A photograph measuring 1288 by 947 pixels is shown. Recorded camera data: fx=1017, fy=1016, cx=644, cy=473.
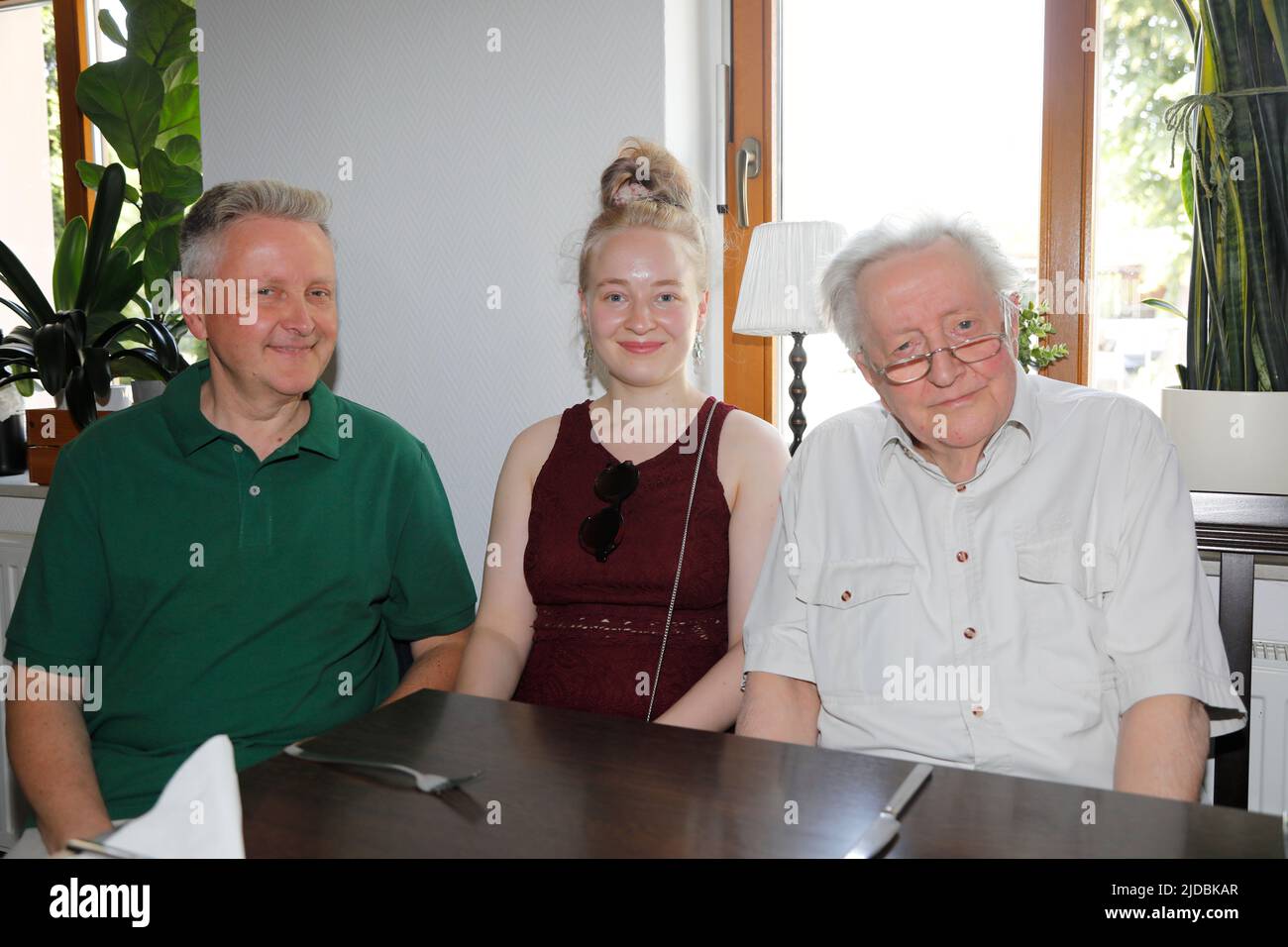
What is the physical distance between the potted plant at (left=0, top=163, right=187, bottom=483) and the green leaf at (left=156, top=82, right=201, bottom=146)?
14.9 inches

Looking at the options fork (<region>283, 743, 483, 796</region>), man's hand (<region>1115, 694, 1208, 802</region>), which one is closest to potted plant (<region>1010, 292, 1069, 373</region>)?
man's hand (<region>1115, 694, 1208, 802</region>)

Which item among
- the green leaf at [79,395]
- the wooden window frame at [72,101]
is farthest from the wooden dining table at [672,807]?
the wooden window frame at [72,101]

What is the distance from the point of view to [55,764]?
136 centimetres

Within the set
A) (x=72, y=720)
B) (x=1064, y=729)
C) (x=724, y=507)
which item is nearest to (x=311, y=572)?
(x=72, y=720)

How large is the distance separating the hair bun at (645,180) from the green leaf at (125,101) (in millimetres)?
1690

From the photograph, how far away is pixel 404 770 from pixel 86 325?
212 cm

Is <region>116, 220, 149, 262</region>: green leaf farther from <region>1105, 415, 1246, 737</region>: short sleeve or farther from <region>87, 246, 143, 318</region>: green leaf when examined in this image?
<region>1105, 415, 1246, 737</region>: short sleeve

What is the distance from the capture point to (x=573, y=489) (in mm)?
1775

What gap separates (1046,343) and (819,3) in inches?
35.9

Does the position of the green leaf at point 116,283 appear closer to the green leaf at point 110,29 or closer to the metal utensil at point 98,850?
the green leaf at point 110,29

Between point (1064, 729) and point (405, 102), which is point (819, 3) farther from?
point (1064, 729)

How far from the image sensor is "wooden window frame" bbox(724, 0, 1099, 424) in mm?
2051

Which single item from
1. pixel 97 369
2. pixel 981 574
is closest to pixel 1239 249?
pixel 981 574

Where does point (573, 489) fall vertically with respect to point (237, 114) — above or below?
below
